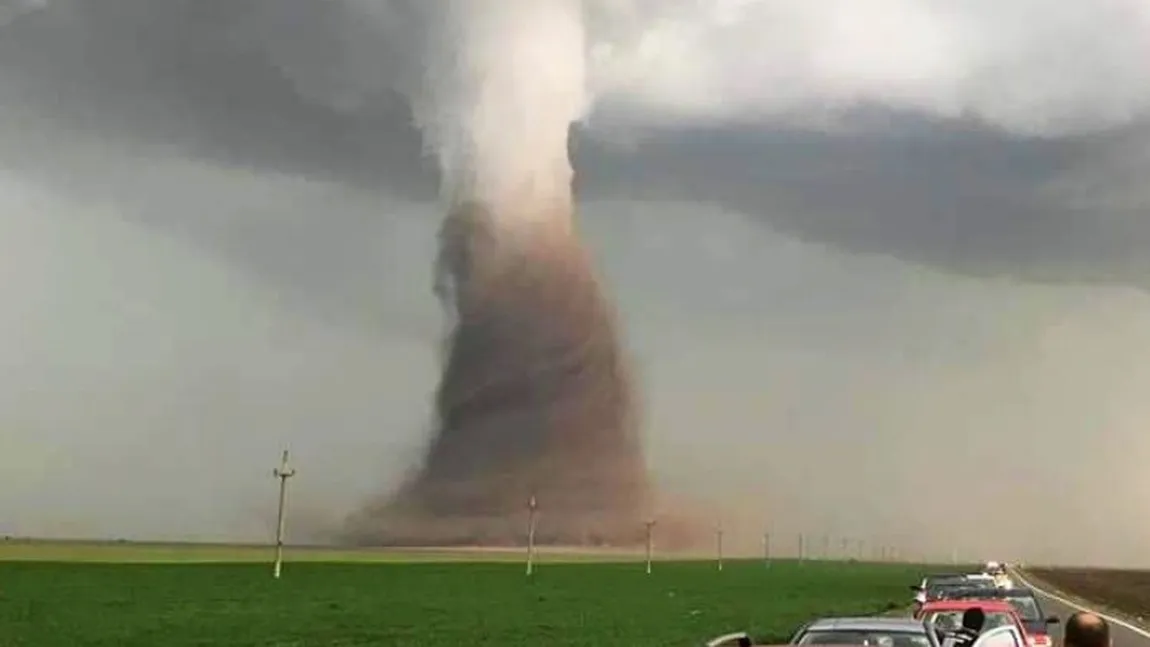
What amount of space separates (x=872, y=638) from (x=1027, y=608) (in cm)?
1399

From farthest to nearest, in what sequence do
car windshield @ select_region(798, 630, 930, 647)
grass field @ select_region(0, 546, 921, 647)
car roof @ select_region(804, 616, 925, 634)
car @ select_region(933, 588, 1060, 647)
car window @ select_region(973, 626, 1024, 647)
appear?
grass field @ select_region(0, 546, 921, 647) → car @ select_region(933, 588, 1060, 647) → car roof @ select_region(804, 616, 925, 634) → car windshield @ select_region(798, 630, 930, 647) → car window @ select_region(973, 626, 1024, 647)

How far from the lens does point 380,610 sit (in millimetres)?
75000

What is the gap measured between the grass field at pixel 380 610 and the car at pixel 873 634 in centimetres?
2927

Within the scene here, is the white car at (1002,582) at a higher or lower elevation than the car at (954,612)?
higher

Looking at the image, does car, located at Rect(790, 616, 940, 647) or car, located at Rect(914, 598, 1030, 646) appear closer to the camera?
car, located at Rect(790, 616, 940, 647)

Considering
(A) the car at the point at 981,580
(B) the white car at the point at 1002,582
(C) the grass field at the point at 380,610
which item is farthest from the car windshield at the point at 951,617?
(C) the grass field at the point at 380,610

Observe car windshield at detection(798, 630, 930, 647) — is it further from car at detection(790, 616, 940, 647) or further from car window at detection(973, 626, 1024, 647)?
car window at detection(973, 626, 1024, 647)

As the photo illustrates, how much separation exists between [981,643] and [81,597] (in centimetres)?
8390

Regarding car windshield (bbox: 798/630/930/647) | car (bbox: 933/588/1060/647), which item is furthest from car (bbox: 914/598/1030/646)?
car windshield (bbox: 798/630/930/647)

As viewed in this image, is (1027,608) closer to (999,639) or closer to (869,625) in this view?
(869,625)

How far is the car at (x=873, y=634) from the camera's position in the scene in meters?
15.7

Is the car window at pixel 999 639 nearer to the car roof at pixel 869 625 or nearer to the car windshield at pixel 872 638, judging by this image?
the car windshield at pixel 872 638

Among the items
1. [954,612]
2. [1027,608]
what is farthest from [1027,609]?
[954,612]

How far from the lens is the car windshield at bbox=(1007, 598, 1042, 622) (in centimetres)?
2784
